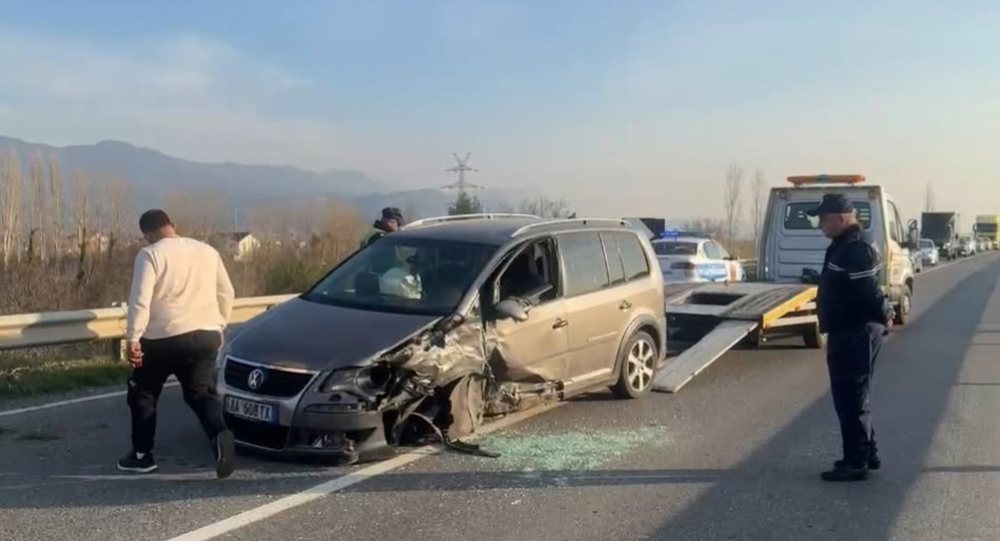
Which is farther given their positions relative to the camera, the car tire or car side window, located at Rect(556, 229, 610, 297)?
the car tire

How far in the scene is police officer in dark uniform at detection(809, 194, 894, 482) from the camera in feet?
20.4

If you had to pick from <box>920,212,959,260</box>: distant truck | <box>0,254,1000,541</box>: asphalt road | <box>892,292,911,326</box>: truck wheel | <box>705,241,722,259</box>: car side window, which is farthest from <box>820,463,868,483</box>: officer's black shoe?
<box>920,212,959,260</box>: distant truck

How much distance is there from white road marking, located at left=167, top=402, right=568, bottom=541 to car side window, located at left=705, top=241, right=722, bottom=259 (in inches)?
545

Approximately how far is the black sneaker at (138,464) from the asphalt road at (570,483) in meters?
0.08

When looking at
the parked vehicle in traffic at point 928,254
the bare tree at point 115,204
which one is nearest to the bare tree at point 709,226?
the parked vehicle in traffic at point 928,254

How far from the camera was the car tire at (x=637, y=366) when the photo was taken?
8727mm

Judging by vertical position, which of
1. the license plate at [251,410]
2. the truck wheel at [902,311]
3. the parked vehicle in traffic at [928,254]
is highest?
the license plate at [251,410]

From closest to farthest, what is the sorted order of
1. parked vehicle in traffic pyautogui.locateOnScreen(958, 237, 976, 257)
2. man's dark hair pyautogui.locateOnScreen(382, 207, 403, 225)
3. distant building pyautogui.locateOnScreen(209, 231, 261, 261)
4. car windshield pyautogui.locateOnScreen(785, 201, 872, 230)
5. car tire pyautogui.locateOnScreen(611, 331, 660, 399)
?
car tire pyautogui.locateOnScreen(611, 331, 660, 399)
man's dark hair pyautogui.locateOnScreen(382, 207, 403, 225)
car windshield pyautogui.locateOnScreen(785, 201, 872, 230)
distant building pyautogui.locateOnScreen(209, 231, 261, 261)
parked vehicle in traffic pyautogui.locateOnScreen(958, 237, 976, 257)

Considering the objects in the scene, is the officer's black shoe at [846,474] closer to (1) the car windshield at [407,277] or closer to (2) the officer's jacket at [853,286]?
(2) the officer's jacket at [853,286]

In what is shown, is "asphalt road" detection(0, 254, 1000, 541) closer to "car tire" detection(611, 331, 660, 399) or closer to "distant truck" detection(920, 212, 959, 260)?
"car tire" detection(611, 331, 660, 399)

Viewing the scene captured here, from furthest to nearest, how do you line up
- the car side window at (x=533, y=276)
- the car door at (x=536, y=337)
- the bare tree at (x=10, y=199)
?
the bare tree at (x=10, y=199)
the car side window at (x=533, y=276)
the car door at (x=536, y=337)

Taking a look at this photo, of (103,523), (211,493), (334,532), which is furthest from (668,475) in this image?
(103,523)

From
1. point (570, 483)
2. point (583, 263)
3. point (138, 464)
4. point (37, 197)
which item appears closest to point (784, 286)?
point (583, 263)

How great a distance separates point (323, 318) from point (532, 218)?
103 inches
